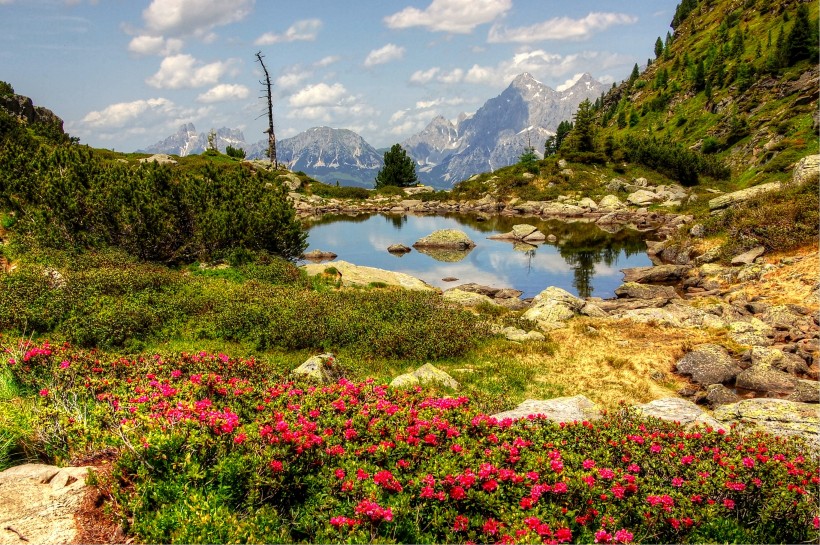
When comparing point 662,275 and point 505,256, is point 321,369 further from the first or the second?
point 505,256

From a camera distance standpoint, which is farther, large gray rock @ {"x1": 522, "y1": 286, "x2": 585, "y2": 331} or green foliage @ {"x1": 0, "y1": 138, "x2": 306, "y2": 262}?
green foliage @ {"x1": 0, "y1": 138, "x2": 306, "y2": 262}

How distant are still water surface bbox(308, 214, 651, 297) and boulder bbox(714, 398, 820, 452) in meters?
20.2

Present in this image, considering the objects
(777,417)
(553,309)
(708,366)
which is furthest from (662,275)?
(777,417)

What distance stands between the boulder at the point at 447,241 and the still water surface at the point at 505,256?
119cm

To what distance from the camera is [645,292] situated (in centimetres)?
2891

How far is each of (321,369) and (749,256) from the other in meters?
30.3

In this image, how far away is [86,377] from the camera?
9273 millimetres

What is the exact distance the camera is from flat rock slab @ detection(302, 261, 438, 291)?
29281 mm

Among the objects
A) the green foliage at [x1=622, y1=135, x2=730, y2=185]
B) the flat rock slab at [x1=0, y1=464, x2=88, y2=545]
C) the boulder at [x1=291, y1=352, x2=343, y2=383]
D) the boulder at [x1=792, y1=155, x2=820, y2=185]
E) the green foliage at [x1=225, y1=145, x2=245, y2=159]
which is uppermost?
the green foliage at [x1=225, y1=145, x2=245, y2=159]

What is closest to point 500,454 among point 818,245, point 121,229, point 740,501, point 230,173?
point 740,501

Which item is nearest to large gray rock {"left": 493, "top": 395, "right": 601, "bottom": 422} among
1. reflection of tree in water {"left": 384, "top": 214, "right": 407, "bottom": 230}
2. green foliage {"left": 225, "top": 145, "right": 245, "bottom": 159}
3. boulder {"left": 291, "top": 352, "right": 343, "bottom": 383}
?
boulder {"left": 291, "top": 352, "right": 343, "bottom": 383}

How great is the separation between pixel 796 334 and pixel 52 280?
95.1 ft

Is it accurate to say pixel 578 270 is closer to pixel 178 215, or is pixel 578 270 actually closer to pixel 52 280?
pixel 178 215

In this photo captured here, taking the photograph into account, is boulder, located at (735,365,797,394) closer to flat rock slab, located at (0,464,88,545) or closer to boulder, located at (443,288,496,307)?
boulder, located at (443,288,496,307)
